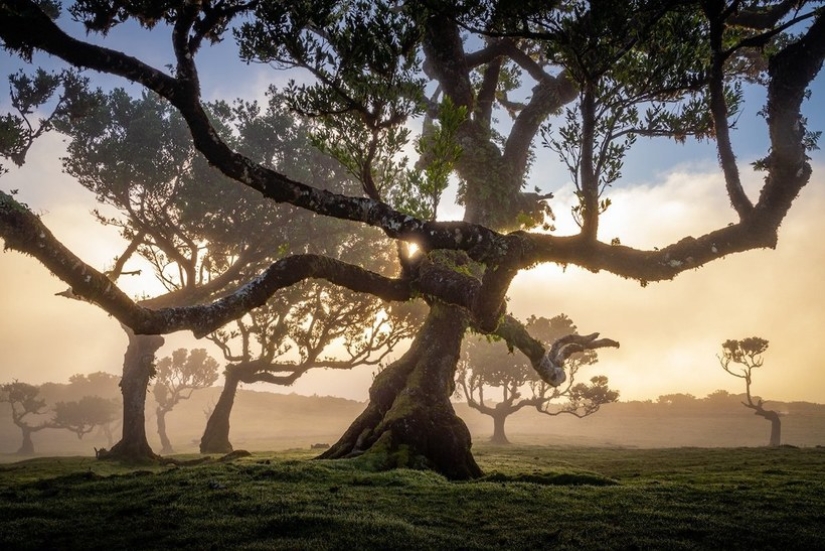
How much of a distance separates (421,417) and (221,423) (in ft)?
84.6

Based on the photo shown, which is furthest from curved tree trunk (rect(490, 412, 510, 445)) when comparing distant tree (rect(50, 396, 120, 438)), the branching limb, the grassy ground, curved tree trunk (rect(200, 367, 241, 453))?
distant tree (rect(50, 396, 120, 438))

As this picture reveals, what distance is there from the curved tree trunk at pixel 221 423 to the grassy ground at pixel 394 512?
75.2 ft

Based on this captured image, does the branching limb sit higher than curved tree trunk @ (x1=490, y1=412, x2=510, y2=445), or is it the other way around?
the branching limb

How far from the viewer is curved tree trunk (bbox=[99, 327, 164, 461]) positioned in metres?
27.4

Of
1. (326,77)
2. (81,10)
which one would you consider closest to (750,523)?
(326,77)

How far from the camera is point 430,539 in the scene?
6.81 m

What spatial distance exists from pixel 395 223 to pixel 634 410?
425ft

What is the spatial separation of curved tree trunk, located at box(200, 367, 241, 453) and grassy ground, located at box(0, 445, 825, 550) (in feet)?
75.2

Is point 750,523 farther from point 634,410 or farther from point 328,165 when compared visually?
point 634,410

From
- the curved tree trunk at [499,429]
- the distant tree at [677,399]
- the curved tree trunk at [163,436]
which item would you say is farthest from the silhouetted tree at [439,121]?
the distant tree at [677,399]

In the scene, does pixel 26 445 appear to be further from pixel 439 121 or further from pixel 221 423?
pixel 439 121

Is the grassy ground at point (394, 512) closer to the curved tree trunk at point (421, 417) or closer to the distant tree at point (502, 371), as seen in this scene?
the curved tree trunk at point (421, 417)

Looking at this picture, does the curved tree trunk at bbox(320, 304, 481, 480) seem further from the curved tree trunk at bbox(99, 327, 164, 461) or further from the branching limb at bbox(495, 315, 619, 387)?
the curved tree trunk at bbox(99, 327, 164, 461)

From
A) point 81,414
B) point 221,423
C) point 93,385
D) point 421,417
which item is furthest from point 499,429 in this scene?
point 93,385
